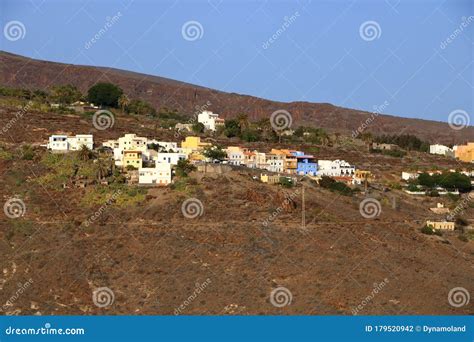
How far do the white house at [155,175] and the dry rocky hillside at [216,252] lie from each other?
130 centimetres

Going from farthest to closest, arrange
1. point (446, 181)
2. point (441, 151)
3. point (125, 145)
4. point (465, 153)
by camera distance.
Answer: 1. point (441, 151)
2. point (465, 153)
3. point (446, 181)
4. point (125, 145)

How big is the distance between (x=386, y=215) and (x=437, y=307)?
14.3 meters

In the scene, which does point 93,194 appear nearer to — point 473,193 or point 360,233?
point 360,233

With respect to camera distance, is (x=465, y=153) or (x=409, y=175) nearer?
(x=409, y=175)

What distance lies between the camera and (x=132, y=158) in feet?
188

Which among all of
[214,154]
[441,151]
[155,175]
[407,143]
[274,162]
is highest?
[407,143]

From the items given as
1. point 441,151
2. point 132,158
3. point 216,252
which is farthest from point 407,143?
point 216,252

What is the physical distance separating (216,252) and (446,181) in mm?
28562

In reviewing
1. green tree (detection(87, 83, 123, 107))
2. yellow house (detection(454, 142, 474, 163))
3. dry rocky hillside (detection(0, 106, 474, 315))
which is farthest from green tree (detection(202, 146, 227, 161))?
yellow house (detection(454, 142, 474, 163))

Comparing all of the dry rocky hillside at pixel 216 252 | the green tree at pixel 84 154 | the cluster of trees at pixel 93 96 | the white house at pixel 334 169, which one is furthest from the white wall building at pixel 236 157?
the cluster of trees at pixel 93 96

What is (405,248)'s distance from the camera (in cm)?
4791

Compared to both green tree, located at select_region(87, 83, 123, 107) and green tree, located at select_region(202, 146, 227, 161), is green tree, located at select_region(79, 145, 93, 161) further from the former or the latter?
green tree, located at select_region(87, 83, 123, 107)

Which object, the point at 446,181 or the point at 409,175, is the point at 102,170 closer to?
the point at 446,181

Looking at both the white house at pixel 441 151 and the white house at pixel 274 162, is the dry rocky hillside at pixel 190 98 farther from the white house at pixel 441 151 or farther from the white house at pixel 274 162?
the white house at pixel 274 162
